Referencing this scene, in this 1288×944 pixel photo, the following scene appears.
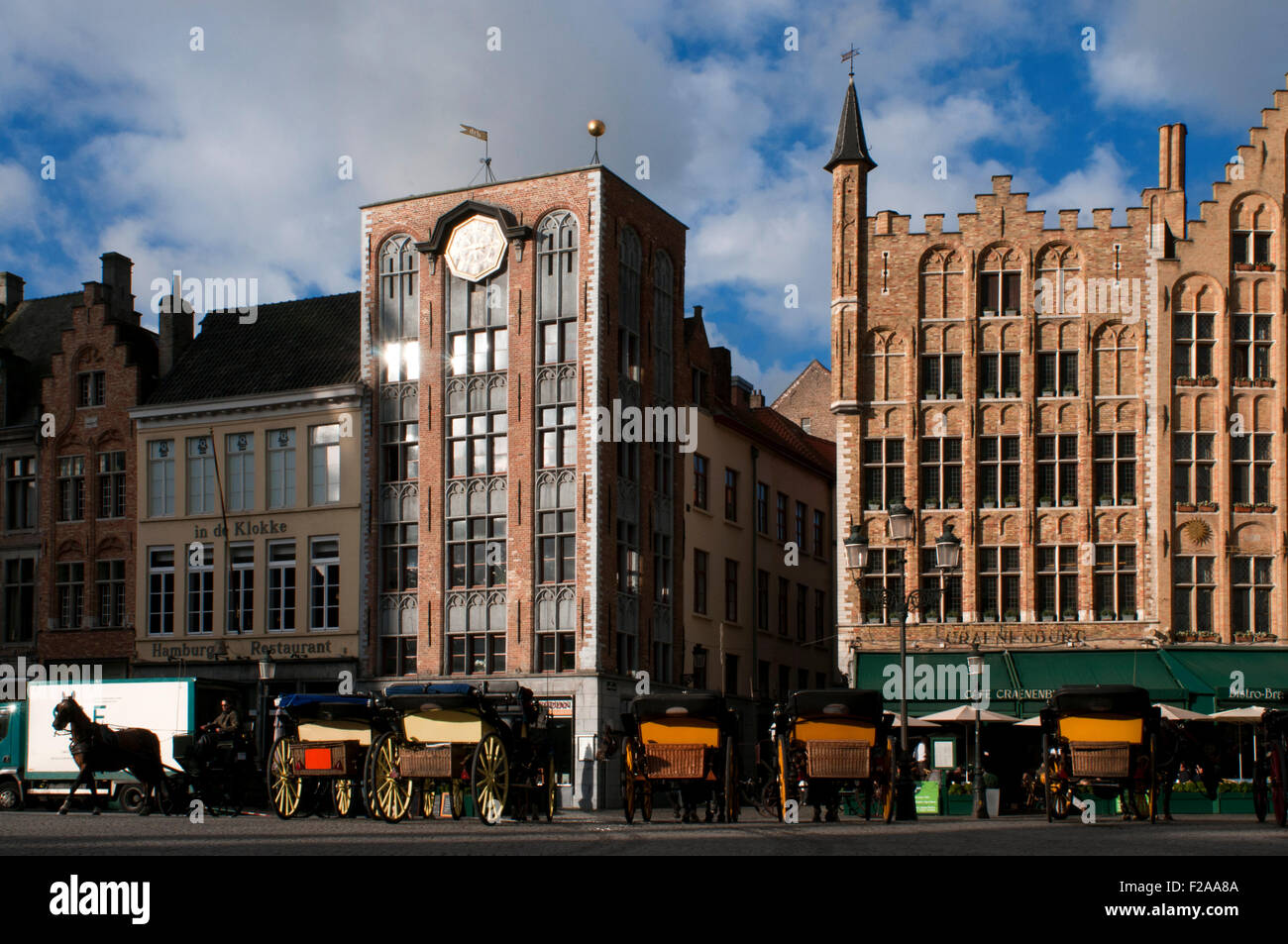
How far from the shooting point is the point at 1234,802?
33.7 meters

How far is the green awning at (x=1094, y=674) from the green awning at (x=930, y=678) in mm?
414

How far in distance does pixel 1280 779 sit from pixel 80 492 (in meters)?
35.9

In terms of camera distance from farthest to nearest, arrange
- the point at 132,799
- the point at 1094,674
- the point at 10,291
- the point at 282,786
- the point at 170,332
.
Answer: the point at 10,291, the point at 170,332, the point at 1094,674, the point at 132,799, the point at 282,786

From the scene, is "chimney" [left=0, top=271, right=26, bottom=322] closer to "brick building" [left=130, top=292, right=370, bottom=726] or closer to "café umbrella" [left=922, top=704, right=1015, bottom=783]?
"brick building" [left=130, top=292, right=370, bottom=726]

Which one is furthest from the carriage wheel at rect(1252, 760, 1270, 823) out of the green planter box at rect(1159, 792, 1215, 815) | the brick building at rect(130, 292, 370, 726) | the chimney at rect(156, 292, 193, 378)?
the chimney at rect(156, 292, 193, 378)

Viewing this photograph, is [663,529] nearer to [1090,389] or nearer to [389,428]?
[389,428]

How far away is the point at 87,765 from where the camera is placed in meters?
22.6

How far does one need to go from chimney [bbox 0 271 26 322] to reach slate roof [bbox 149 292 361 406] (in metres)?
8.13

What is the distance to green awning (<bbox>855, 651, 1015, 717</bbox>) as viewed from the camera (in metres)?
37.8

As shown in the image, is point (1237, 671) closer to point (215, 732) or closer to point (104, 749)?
point (215, 732)

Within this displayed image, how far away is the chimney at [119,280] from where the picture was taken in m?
47.7

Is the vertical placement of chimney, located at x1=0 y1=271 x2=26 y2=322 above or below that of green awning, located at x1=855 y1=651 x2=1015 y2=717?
above

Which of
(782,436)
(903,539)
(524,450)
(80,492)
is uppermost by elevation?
→ (782,436)

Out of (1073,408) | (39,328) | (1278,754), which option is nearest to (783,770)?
(1278,754)
